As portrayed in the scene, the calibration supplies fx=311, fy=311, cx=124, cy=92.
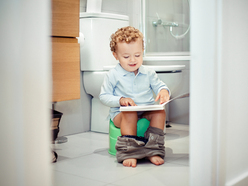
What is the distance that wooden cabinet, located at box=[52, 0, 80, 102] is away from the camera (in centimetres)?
124

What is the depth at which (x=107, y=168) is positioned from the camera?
1.23m

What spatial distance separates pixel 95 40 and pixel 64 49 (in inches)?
24.4

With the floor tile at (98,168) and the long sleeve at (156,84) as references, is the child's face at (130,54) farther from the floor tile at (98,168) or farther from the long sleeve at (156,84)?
the floor tile at (98,168)
